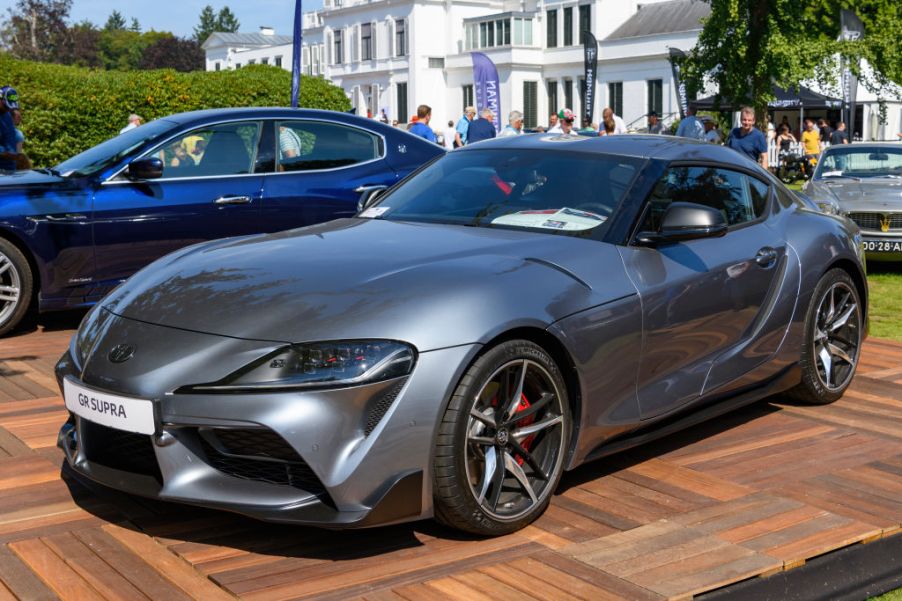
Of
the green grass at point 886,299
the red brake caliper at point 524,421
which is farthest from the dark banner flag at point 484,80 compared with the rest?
the red brake caliper at point 524,421

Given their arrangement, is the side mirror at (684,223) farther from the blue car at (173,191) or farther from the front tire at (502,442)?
the blue car at (173,191)

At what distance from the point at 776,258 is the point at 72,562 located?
3.43 meters

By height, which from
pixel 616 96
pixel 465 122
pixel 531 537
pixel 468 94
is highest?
pixel 468 94

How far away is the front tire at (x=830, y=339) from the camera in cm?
574

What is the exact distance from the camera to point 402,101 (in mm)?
81125

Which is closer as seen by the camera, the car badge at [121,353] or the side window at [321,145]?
the car badge at [121,353]

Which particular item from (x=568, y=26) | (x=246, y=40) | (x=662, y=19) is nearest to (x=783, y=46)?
(x=662, y=19)

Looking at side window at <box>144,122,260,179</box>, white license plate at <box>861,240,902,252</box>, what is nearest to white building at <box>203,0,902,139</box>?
white license plate at <box>861,240,902,252</box>

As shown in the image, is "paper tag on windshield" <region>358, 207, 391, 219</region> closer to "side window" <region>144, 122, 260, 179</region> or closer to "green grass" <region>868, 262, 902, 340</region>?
"side window" <region>144, 122, 260, 179</region>

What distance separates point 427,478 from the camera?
3.69 m

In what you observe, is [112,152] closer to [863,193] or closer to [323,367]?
[323,367]

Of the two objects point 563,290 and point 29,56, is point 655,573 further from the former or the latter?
point 29,56

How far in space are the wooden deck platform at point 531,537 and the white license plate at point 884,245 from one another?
282 inches

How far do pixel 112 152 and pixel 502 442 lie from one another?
205 inches
